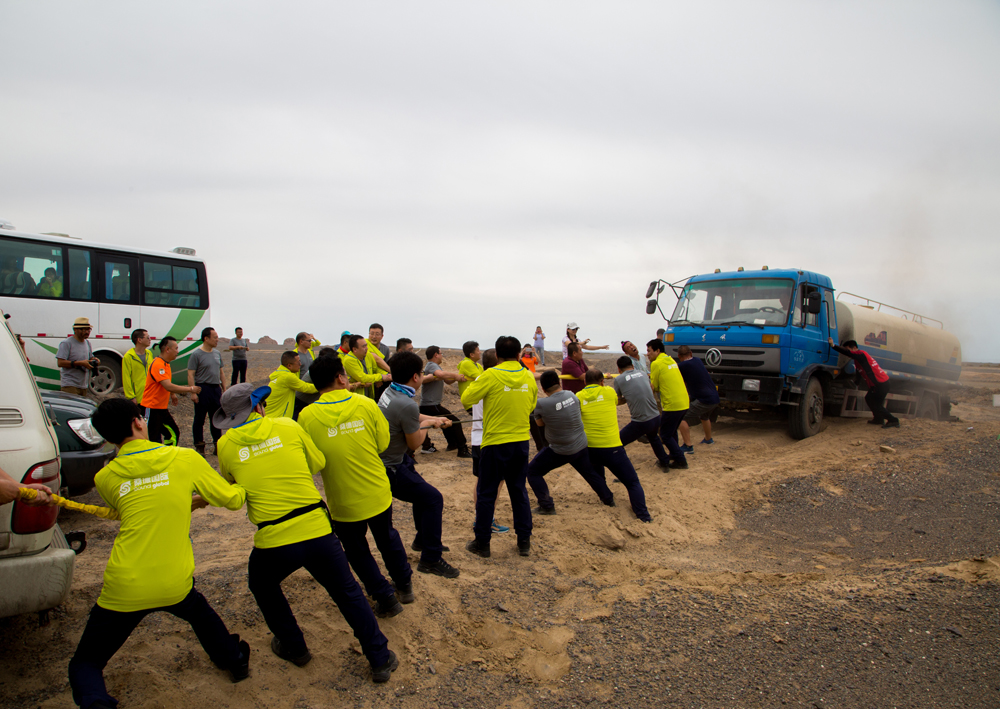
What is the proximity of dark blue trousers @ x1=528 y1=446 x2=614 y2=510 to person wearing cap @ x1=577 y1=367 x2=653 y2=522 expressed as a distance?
12 centimetres

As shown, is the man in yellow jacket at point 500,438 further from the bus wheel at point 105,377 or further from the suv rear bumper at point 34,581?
the bus wheel at point 105,377

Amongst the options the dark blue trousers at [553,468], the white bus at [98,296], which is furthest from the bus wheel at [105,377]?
the dark blue trousers at [553,468]

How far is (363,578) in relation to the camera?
4047mm

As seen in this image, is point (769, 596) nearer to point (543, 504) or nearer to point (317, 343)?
point (543, 504)

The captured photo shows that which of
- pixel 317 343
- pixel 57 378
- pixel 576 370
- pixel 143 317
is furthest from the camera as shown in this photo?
pixel 143 317

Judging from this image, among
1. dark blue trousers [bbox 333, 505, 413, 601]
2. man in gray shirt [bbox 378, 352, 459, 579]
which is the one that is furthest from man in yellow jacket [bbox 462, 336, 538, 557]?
dark blue trousers [bbox 333, 505, 413, 601]

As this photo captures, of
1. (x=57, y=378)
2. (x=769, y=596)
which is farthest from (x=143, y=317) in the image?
(x=769, y=596)

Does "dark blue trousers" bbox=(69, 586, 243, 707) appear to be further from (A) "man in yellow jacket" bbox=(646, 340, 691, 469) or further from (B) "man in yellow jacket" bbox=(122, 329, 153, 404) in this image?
(A) "man in yellow jacket" bbox=(646, 340, 691, 469)

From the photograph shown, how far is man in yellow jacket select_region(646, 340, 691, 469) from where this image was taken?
8.71 m

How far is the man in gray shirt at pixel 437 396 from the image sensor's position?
8.52 meters

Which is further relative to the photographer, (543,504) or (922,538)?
(543,504)

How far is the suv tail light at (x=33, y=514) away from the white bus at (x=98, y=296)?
1027 cm

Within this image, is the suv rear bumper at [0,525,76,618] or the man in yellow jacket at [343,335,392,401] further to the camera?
the man in yellow jacket at [343,335,392,401]

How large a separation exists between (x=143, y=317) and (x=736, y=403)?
12786mm
